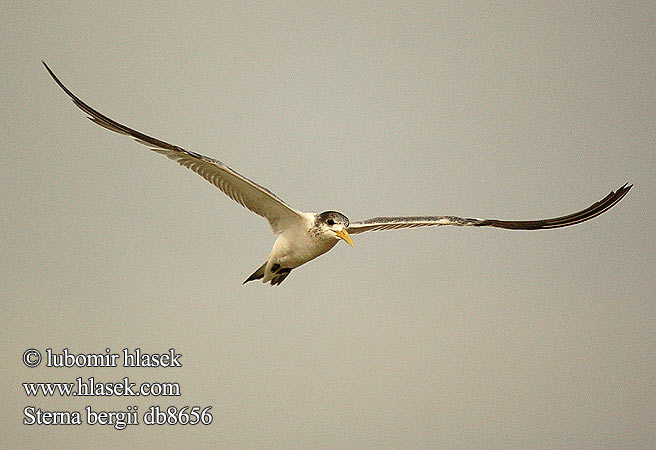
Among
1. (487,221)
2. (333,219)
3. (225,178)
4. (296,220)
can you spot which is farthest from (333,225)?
(487,221)

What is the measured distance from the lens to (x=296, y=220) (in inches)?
186

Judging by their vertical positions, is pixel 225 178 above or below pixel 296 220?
above

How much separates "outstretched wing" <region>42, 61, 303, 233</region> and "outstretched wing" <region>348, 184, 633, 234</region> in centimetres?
38

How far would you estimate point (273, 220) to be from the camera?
4852 millimetres

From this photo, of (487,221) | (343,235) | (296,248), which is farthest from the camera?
(487,221)

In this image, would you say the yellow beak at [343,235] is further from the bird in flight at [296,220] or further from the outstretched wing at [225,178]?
the outstretched wing at [225,178]

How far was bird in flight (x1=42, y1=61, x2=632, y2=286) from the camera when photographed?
Answer: 176 inches

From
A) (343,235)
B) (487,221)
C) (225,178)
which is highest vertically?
(225,178)

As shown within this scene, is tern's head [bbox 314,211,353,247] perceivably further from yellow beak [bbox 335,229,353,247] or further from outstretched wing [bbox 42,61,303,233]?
outstretched wing [bbox 42,61,303,233]

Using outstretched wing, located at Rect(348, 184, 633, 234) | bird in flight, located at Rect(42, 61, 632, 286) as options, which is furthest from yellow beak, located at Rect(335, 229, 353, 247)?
outstretched wing, located at Rect(348, 184, 633, 234)

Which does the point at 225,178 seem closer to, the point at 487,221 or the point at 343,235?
the point at 343,235

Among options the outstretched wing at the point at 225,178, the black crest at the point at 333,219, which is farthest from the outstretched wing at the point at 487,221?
the outstretched wing at the point at 225,178

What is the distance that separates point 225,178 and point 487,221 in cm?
141

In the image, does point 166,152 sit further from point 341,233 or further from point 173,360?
point 173,360
